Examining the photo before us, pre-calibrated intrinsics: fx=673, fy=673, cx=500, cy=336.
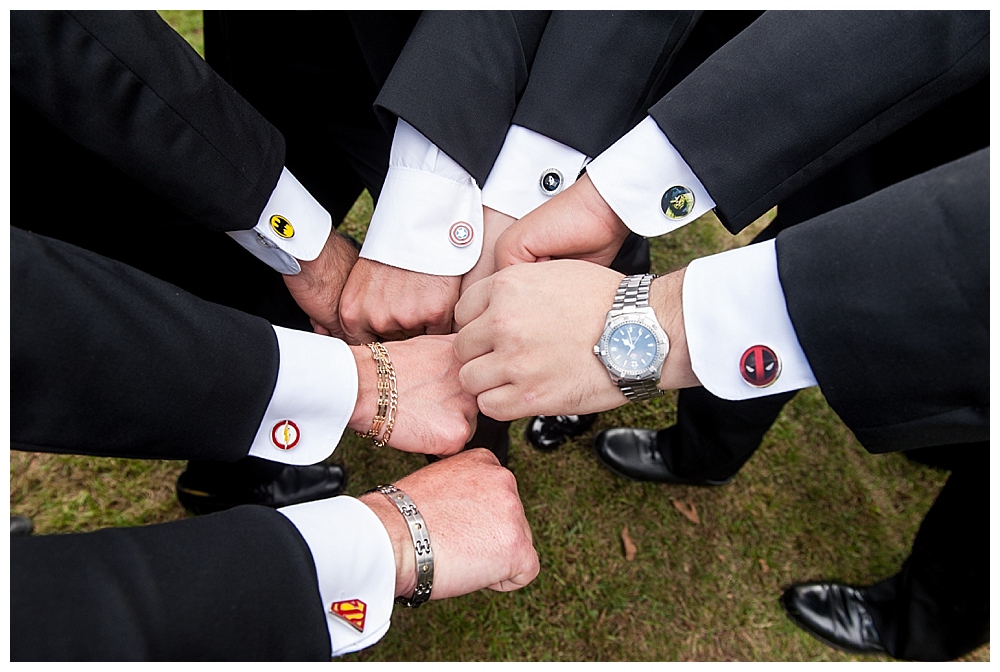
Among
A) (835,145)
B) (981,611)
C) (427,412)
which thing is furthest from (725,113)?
(981,611)

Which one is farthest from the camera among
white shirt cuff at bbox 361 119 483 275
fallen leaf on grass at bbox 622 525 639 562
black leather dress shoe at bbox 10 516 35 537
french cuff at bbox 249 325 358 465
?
fallen leaf on grass at bbox 622 525 639 562

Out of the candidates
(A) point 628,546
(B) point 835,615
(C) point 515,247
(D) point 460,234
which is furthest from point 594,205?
(B) point 835,615

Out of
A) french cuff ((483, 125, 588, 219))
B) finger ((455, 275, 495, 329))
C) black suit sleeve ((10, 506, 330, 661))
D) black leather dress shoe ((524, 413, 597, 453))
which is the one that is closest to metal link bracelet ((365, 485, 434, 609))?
black suit sleeve ((10, 506, 330, 661))

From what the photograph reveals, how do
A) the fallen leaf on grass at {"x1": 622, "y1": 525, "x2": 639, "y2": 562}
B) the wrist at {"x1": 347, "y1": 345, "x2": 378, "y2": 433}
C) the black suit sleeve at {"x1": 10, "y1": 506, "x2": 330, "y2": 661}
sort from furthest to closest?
1. the fallen leaf on grass at {"x1": 622, "y1": 525, "x2": 639, "y2": 562}
2. the wrist at {"x1": 347, "y1": 345, "x2": 378, "y2": 433}
3. the black suit sleeve at {"x1": 10, "y1": 506, "x2": 330, "y2": 661}

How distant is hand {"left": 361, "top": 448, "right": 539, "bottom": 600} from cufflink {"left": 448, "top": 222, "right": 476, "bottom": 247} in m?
0.48

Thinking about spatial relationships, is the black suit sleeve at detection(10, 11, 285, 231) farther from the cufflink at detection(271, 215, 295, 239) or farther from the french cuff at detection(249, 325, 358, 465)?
the french cuff at detection(249, 325, 358, 465)

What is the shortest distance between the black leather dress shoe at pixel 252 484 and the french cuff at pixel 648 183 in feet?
4.31

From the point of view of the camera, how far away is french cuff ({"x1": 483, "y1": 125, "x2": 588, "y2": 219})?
4.95ft

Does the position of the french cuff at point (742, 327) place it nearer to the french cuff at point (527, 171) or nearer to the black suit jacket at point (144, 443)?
the french cuff at point (527, 171)

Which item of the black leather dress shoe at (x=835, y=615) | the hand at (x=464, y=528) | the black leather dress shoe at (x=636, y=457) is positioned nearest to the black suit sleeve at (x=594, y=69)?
the hand at (x=464, y=528)

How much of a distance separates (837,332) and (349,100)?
1345 millimetres

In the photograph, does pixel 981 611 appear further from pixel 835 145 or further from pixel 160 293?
pixel 160 293

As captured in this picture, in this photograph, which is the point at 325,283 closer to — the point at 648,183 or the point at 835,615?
the point at 648,183

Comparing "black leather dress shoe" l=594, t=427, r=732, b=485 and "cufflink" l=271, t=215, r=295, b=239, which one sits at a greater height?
"cufflink" l=271, t=215, r=295, b=239
